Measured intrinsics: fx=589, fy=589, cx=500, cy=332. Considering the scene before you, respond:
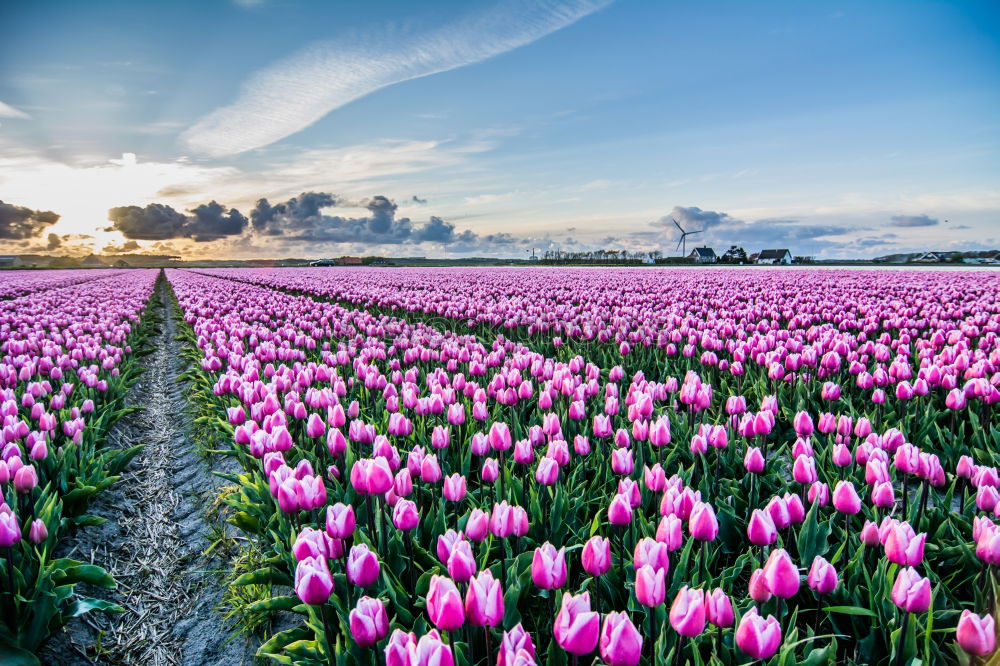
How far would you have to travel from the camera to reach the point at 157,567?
13.2 feet

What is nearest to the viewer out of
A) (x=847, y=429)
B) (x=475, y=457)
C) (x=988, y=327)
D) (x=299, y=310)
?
(x=847, y=429)

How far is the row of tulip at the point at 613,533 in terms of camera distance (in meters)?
1.99

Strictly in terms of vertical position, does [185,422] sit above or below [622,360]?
below

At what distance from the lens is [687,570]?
292 cm

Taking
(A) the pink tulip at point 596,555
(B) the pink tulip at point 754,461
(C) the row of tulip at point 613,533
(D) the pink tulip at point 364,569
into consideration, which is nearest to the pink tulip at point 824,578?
(C) the row of tulip at point 613,533

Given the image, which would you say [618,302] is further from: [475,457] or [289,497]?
[289,497]

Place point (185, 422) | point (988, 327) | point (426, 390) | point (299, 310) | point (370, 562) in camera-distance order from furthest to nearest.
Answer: point (299, 310)
point (988, 327)
point (185, 422)
point (426, 390)
point (370, 562)

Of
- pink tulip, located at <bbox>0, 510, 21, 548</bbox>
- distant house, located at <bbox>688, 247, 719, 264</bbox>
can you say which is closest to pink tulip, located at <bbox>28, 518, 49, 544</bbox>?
pink tulip, located at <bbox>0, 510, 21, 548</bbox>

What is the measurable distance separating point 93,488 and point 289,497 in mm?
2543

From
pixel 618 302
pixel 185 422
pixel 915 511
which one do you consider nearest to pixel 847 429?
pixel 915 511

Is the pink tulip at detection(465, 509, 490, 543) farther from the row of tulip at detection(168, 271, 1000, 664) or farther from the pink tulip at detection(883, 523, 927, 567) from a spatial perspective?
the pink tulip at detection(883, 523, 927, 567)

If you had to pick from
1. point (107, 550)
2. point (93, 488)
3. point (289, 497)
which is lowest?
point (107, 550)

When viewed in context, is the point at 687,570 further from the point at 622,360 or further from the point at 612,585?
the point at 622,360

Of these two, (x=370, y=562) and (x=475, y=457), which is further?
(x=475, y=457)
